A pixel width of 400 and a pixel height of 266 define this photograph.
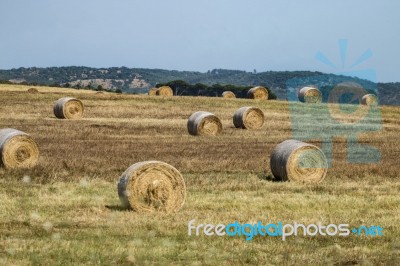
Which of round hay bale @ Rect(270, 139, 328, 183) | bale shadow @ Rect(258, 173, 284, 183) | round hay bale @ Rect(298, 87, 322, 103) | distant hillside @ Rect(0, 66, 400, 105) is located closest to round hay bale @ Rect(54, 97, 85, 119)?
round hay bale @ Rect(298, 87, 322, 103)

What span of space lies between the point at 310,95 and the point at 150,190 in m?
39.4

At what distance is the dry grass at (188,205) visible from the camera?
10.2 meters

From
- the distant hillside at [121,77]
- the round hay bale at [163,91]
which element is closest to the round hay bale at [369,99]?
the round hay bale at [163,91]

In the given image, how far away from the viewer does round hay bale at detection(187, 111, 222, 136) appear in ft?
106

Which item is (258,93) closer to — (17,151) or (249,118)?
(249,118)

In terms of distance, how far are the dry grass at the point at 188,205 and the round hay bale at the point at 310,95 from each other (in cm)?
2105

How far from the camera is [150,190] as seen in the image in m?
13.8

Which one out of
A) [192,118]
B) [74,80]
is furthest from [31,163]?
[74,80]

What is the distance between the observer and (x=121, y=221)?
1238 cm

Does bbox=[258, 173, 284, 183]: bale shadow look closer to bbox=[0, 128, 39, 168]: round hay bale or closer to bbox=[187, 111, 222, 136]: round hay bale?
bbox=[0, 128, 39, 168]: round hay bale

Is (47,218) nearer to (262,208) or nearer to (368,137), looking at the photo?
(262,208)

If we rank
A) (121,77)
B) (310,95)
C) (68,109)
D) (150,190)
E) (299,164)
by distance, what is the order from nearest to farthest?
(150,190) → (299,164) → (68,109) → (310,95) → (121,77)

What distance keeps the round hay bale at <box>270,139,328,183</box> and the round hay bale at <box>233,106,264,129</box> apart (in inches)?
700

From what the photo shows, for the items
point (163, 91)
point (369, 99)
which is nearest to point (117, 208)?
point (369, 99)
